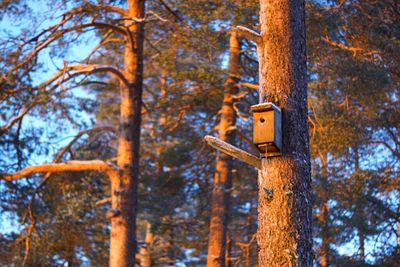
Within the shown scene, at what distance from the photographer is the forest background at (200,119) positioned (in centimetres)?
1018

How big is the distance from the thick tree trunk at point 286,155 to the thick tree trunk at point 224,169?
6642mm

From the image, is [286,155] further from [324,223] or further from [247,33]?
[324,223]

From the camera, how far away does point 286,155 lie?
4988mm

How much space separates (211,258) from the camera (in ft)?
38.2

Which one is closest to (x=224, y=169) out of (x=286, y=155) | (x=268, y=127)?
(x=286, y=155)

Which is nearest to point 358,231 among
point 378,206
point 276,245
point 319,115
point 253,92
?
point 378,206

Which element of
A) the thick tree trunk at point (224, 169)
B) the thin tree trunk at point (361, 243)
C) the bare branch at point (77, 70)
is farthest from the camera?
the thick tree trunk at point (224, 169)

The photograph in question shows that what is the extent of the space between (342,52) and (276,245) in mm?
6440

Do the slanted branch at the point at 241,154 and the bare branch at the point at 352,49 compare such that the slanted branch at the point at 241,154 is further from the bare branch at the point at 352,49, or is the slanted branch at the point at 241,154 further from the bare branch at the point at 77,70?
the bare branch at the point at 352,49

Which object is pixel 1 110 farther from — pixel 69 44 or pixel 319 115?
pixel 319 115

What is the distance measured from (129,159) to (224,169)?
2.68 meters

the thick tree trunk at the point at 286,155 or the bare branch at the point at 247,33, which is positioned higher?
the bare branch at the point at 247,33

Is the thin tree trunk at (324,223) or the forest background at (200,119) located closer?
the forest background at (200,119)

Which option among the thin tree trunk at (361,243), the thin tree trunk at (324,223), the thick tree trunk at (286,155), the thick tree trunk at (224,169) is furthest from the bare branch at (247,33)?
the thin tree trunk at (324,223)
